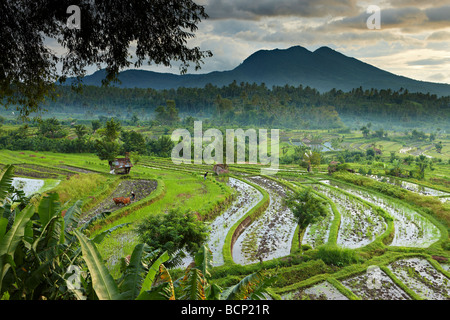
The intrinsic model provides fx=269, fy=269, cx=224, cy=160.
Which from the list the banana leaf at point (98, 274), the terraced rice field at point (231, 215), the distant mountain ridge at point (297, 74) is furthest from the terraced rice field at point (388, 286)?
the distant mountain ridge at point (297, 74)

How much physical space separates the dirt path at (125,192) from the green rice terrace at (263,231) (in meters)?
0.06

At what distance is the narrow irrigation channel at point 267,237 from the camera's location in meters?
8.57

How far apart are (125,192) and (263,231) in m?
8.01

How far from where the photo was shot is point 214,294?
234 cm

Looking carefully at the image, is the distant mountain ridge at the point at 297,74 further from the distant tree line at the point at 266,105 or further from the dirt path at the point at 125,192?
the dirt path at the point at 125,192

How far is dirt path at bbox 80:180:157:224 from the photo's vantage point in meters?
11.4

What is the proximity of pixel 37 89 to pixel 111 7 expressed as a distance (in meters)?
2.04

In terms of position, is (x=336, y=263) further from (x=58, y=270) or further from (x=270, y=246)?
(x=58, y=270)

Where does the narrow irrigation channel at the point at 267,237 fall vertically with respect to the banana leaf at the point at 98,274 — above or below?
below

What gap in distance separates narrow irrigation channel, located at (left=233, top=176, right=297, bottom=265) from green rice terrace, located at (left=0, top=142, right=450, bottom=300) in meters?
0.04

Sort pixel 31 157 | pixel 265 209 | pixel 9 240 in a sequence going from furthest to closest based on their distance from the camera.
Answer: pixel 31 157, pixel 265 209, pixel 9 240

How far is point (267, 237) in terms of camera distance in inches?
395

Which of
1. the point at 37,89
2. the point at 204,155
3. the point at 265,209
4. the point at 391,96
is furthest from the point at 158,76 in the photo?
the point at 37,89

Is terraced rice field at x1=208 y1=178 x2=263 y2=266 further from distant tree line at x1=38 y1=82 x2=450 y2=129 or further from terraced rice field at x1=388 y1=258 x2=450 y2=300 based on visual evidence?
distant tree line at x1=38 y1=82 x2=450 y2=129
